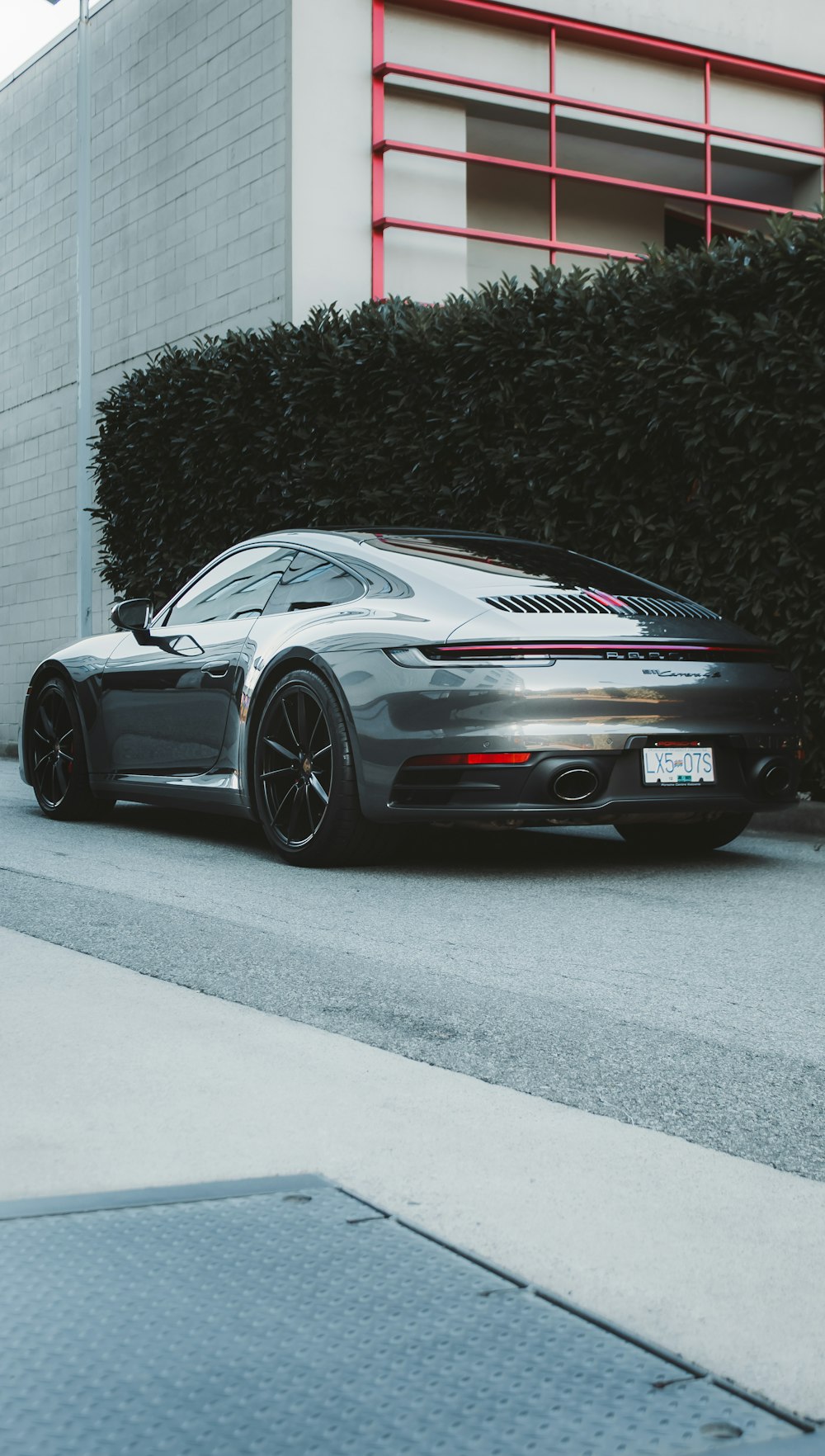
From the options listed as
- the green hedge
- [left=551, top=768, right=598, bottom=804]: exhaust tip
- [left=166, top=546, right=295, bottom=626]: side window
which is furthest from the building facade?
[left=551, top=768, right=598, bottom=804]: exhaust tip

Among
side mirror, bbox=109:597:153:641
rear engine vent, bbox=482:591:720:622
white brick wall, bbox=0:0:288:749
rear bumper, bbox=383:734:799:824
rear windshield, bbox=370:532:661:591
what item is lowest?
rear bumper, bbox=383:734:799:824

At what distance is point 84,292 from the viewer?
16781mm

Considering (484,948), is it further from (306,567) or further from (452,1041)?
(306,567)

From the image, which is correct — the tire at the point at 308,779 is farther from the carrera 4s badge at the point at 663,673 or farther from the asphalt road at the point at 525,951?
the carrera 4s badge at the point at 663,673

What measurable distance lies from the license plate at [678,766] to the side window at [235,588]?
201cm

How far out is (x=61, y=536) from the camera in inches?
727

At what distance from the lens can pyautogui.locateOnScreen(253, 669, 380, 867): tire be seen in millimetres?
6141

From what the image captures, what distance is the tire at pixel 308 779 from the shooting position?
6.14m

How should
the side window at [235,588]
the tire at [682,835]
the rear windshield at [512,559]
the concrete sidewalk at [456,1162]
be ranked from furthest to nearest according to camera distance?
the side window at [235,588], the tire at [682,835], the rear windshield at [512,559], the concrete sidewalk at [456,1162]

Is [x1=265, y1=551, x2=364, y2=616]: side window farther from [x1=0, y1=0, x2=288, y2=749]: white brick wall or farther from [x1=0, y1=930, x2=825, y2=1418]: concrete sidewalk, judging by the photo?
[x1=0, y1=0, x2=288, y2=749]: white brick wall

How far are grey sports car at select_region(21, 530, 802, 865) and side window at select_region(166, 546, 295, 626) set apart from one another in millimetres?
22

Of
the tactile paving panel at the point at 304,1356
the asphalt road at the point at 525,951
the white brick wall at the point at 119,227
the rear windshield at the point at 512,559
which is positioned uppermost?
the white brick wall at the point at 119,227

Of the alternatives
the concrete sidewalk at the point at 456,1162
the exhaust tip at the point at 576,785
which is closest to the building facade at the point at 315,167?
the exhaust tip at the point at 576,785

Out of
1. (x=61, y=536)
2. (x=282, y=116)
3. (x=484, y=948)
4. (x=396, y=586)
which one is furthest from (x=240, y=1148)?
(x=61, y=536)
